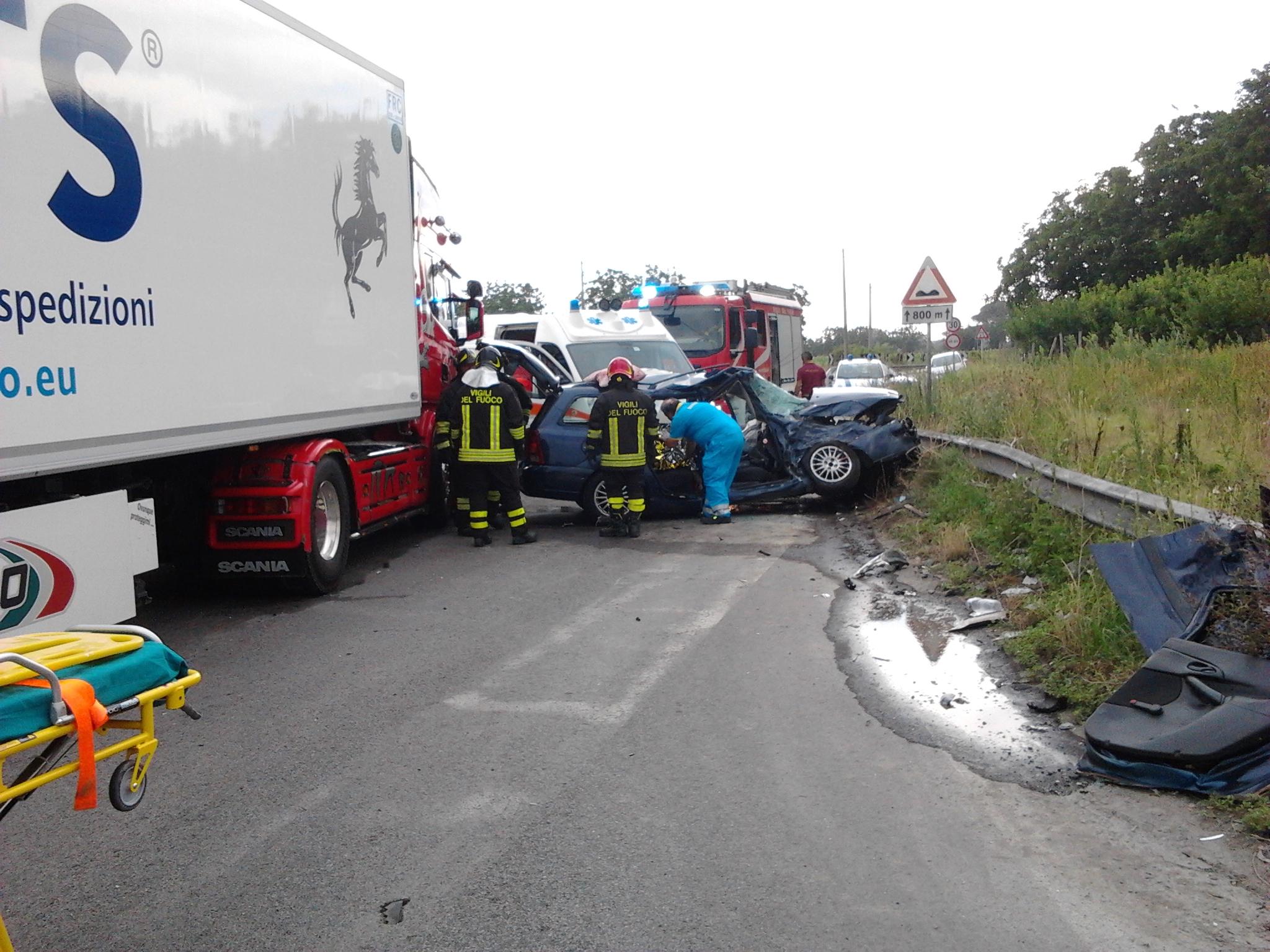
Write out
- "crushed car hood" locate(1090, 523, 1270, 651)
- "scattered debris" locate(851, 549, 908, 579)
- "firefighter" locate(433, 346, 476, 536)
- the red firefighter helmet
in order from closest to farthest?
"crushed car hood" locate(1090, 523, 1270, 651) < "scattered debris" locate(851, 549, 908, 579) < "firefighter" locate(433, 346, 476, 536) < the red firefighter helmet

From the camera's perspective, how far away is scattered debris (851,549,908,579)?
368 inches

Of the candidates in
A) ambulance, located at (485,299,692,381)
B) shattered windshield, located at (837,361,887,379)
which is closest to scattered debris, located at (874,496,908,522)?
ambulance, located at (485,299,692,381)

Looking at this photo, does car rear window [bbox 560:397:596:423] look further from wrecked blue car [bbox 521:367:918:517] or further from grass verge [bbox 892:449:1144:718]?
grass verge [bbox 892:449:1144:718]

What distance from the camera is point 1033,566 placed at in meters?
7.91

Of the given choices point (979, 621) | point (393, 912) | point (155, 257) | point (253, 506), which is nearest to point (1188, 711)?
point (979, 621)

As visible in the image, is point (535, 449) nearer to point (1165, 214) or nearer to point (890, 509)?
point (890, 509)

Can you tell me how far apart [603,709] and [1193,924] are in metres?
2.91

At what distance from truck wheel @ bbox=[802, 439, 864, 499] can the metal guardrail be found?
2.26 metres

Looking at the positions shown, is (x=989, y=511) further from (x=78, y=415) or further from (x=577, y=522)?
(x=78, y=415)

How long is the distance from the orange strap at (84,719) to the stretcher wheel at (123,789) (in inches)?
5.3

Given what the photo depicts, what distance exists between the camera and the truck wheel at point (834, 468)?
1249 cm

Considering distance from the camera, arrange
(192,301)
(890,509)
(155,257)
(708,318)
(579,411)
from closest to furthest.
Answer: (155,257)
(192,301)
(890,509)
(579,411)
(708,318)

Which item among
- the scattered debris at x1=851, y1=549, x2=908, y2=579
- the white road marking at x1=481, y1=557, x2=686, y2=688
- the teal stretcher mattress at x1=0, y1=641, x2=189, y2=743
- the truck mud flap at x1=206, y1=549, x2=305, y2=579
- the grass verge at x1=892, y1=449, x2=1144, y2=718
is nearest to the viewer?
the teal stretcher mattress at x1=0, y1=641, x2=189, y2=743

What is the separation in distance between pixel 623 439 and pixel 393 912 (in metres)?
8.13
